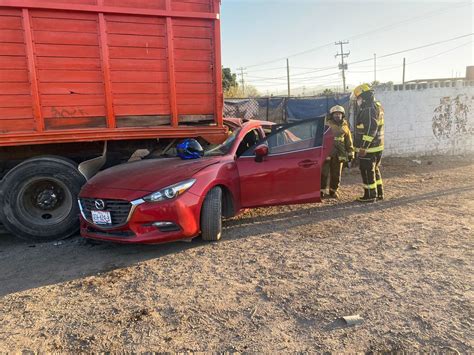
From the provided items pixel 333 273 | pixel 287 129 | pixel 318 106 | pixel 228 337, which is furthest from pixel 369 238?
pixel 318 106

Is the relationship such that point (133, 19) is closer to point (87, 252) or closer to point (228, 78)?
point (87, 252)

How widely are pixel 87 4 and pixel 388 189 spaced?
598 cm

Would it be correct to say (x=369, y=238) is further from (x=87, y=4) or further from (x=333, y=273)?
(x=87, y=4)

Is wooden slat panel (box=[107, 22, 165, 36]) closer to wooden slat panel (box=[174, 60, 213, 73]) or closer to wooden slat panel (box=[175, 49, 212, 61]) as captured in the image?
wooden slat panel (box=[175, 49, 212, 61])

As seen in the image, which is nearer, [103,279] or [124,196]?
[103,279]

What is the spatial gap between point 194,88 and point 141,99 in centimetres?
77

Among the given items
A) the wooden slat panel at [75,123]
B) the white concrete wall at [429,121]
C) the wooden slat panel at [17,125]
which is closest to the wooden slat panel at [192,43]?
the wooden slat panel at [75,123]

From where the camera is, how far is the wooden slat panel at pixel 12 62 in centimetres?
452

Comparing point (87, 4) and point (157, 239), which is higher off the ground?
point (87, 4)

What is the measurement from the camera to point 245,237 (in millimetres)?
4777

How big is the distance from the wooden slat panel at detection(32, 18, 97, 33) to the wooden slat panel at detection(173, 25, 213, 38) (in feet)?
3.47

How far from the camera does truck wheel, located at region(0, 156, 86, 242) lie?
4.82 meters

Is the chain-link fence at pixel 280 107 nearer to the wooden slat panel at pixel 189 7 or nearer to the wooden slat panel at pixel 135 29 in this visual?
the wooden slat panel at pixel 189 7

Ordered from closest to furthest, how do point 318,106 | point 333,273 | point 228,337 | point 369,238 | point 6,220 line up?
point 228,337
point 333,273
point 369,238
point 6,220
point 318,106
